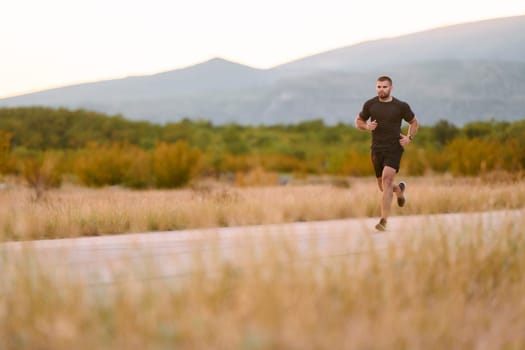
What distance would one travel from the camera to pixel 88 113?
74188 millimetres

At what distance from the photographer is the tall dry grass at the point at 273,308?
4.13m

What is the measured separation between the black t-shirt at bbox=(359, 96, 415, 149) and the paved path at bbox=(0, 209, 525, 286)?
118cm

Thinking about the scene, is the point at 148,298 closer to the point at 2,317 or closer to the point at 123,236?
the point at 2,317

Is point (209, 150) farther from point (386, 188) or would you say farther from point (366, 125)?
point (366, 125)

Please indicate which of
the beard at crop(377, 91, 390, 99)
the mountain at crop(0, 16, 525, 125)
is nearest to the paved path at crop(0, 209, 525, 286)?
the beard at crop(377, 91, 390, 99)

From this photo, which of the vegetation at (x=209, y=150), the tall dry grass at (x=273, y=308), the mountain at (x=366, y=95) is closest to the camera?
the tall dry grass at (x=273, y=308)

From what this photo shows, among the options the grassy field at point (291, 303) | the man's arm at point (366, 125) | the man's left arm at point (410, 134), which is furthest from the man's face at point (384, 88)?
the grassy field at point (291, 303)

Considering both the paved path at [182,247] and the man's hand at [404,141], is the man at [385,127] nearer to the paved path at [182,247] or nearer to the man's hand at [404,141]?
the man's hand at [404,141]

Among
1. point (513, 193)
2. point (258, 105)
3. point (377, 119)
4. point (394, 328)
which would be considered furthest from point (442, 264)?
point (258, 105)

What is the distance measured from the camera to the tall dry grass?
413 centimetres

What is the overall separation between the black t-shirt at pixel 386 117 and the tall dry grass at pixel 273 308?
5.04 m

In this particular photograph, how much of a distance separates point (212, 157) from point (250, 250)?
123 feet

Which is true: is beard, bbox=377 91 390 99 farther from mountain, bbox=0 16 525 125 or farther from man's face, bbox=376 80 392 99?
mountain, bbox=0 16 525 125

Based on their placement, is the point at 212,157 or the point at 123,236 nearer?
the point at 123,236
